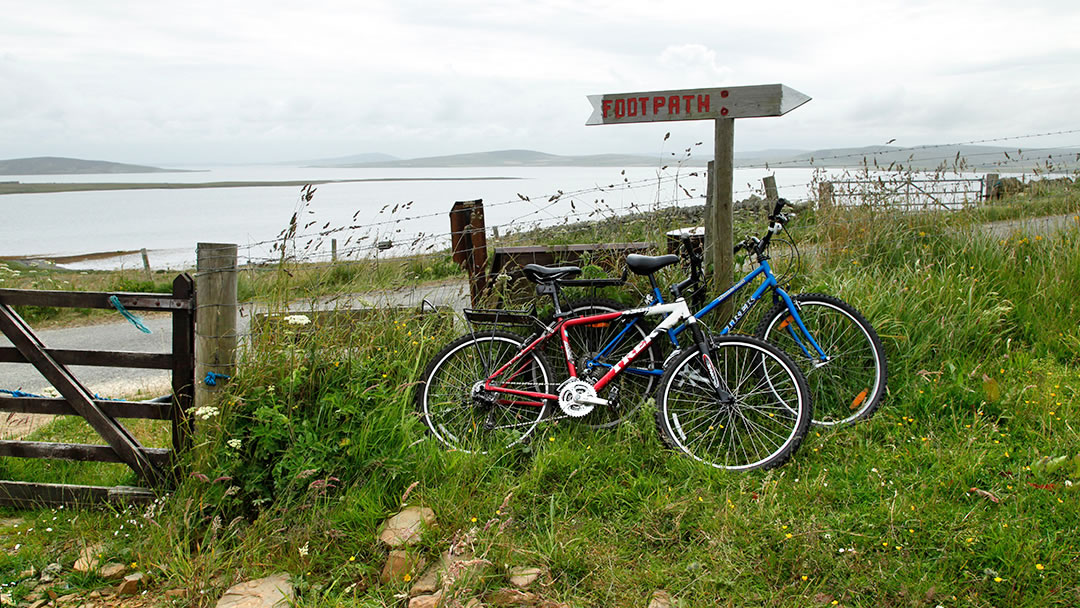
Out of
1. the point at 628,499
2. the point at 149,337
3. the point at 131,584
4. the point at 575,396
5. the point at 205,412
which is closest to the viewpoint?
the point at 131,584

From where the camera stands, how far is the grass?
10.6 ft

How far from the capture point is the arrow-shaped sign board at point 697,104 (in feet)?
16.0

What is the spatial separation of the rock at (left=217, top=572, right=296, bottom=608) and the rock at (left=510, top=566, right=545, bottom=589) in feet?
3.30

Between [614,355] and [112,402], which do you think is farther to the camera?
[614,355]

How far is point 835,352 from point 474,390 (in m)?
2.44

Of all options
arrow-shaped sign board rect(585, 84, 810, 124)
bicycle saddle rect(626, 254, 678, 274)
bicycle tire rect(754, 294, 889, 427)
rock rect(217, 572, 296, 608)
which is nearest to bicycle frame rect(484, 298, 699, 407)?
bicycle saddle rect(626, 254, 678, 274)

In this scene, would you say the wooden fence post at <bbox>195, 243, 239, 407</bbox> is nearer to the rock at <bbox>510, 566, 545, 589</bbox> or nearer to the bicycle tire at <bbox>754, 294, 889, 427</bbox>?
the rock at <bbox>510, 566, 545, 589</bbox>

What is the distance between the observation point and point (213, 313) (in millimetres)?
4273

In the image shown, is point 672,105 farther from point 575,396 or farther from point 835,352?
point 575,396

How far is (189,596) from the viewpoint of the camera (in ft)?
11.4

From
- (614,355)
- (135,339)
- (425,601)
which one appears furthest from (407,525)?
(135,339)

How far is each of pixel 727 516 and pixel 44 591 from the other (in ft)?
11.1

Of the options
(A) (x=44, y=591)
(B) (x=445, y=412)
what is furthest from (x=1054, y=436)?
(A) (x=44, y=591)

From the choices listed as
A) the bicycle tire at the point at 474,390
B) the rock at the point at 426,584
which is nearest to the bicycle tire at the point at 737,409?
the bicycle tire at the point at 474,390
